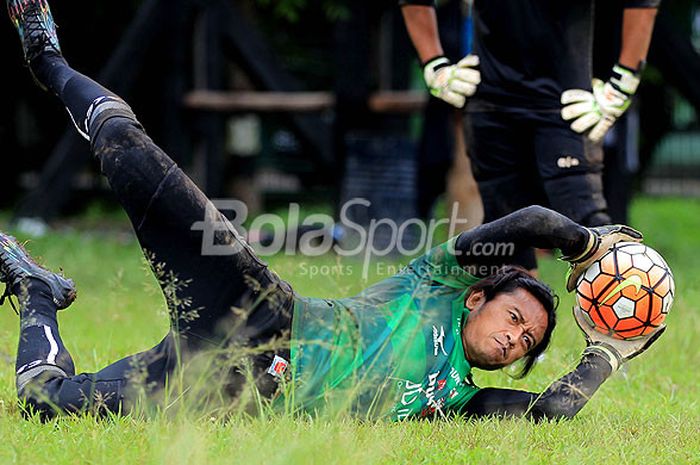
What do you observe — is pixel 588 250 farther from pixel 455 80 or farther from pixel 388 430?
pixel 455 80

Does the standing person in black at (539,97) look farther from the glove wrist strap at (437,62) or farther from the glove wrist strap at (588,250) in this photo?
the glove wrist strap at (588,250)

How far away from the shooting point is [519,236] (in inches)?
139

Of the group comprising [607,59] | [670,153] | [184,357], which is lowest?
[670,153]

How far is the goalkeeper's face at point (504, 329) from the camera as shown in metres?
3.64

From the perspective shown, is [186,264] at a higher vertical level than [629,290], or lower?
higher

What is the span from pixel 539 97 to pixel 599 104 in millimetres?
260

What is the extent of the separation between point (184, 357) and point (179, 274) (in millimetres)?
263

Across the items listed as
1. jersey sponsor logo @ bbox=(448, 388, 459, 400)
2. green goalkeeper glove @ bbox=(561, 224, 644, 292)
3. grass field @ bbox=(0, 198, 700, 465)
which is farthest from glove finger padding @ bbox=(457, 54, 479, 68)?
jersey sponsor logo @ bbox=(448, 388, 459, 400)

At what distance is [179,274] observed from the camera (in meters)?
3.58

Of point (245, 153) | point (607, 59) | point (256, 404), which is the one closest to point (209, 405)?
point (256, 404)

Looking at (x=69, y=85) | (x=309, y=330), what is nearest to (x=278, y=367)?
(x=309, y=330)

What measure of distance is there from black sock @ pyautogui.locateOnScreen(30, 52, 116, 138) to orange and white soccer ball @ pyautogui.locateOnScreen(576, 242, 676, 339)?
1789 mm

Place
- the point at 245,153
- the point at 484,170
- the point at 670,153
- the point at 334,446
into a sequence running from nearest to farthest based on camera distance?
the point at 334,446, the point at 484,170, the point at 245,153, the point at 670,153

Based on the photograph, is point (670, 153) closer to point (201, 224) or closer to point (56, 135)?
point (56, 135)
